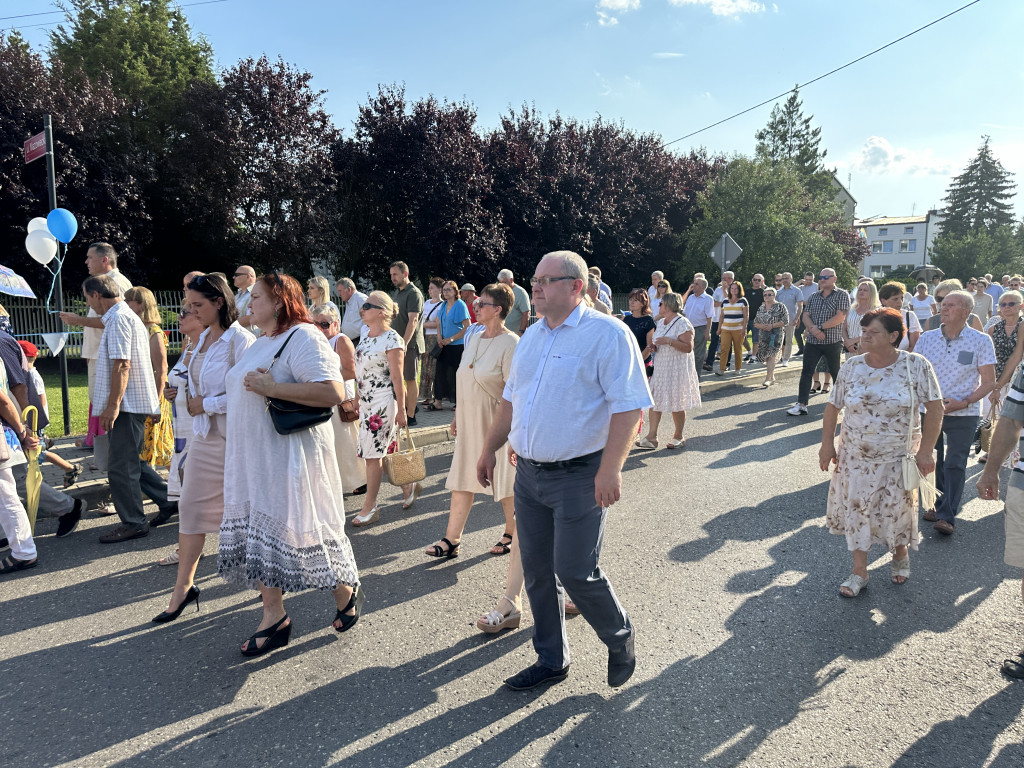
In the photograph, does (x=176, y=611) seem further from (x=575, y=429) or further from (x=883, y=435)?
(x=883, y=435)

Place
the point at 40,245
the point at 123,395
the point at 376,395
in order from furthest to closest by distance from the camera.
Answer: the point at 40,245 < the point at 376,395 < the point at 123,395

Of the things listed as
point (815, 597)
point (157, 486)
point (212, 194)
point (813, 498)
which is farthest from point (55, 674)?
point (212, 194)

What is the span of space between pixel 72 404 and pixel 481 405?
895 centimetres

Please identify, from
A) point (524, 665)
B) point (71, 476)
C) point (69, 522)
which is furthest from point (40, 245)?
point (524, 665)

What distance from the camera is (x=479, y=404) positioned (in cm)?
470

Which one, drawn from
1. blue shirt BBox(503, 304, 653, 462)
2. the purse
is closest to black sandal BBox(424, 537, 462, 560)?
the purse

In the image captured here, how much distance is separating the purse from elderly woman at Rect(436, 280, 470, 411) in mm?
6633

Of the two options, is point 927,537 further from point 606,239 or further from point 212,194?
point 606,239

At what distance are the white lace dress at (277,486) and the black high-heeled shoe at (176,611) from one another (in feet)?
2.03

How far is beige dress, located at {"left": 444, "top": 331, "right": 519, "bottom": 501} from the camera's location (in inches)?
180

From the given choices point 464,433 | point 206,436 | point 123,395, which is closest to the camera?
point 206,436

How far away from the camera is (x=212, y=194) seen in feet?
64.9

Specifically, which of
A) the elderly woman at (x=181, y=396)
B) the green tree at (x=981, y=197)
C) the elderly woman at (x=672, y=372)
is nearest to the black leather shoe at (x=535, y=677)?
the elderly woman at (x=181, y=396)

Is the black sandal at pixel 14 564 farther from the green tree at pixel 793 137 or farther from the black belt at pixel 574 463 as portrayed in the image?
the green tree at pixel 793 137
